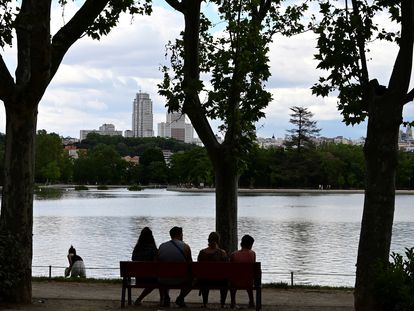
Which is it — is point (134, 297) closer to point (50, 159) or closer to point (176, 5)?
point (176, 5)

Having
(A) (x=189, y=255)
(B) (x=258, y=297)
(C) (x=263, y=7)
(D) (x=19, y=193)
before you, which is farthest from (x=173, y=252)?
(C) (x=263, y=7)

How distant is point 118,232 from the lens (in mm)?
37375

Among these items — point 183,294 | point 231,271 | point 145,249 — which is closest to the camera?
point 231,271

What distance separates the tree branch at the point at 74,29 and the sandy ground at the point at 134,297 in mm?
3561

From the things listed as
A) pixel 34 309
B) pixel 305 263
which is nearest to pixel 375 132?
pixel 34 309

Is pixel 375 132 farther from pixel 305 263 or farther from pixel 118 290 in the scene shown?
pixel 305 263

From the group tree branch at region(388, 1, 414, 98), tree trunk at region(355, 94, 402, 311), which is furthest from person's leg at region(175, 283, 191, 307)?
tree branch at region(388, 1, 414, 98)

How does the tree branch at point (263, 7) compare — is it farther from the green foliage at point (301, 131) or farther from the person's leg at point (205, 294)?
the green foliage at point (301, 131)

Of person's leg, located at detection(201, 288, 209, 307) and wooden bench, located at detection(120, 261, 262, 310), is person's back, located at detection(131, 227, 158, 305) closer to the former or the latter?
wooden bench, located at detection(120, 261, 262, 310)

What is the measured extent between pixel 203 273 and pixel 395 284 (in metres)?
2.78

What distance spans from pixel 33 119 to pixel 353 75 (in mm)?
4809

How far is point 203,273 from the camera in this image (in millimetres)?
9992

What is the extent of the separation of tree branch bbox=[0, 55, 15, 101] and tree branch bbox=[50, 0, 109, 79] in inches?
30.7

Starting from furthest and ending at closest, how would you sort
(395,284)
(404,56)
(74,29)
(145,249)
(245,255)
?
1. (145,249)
2. (74,29)
3. (245,255)
4. (404,56)
5. (395,284)
